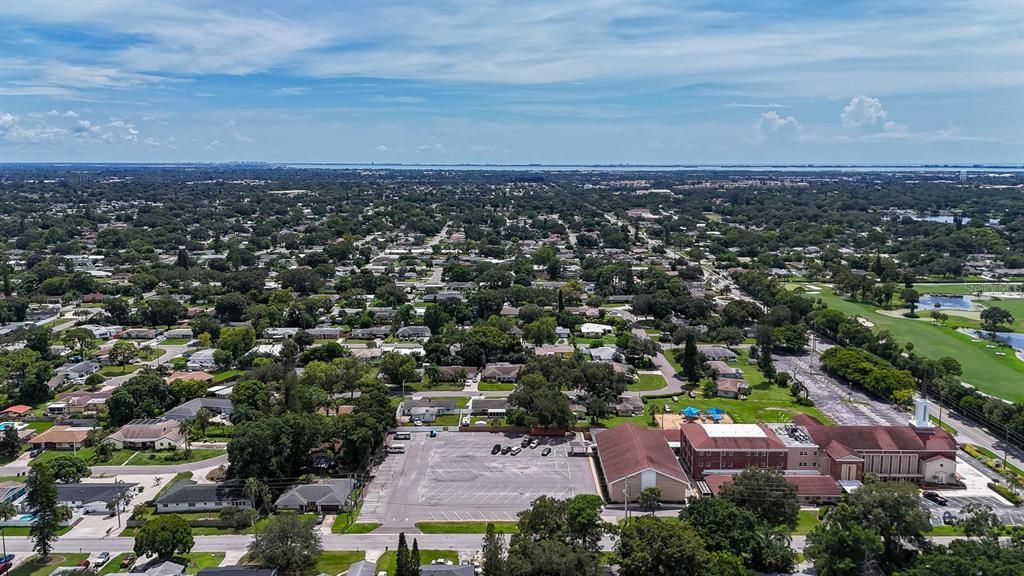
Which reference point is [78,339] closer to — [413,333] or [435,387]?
[413,333]

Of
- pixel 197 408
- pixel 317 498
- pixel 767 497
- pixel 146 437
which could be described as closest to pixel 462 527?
pixel 317 498

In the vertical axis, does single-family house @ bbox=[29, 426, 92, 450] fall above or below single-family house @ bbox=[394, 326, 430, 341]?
below

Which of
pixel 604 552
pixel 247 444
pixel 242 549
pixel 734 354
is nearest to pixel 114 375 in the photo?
pixel 247 444

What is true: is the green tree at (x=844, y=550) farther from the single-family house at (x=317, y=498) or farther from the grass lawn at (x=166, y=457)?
the grass lawn at (x=166, y=457)

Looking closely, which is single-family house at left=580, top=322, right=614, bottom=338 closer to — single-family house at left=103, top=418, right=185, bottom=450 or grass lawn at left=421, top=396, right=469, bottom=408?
grass lawn at left=421, top=396, right=469, bottom=408

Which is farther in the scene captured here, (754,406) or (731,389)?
(731,389)

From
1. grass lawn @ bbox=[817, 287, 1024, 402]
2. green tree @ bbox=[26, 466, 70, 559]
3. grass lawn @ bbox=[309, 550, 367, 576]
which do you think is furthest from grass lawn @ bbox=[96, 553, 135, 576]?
grass lawn @ bbox=[817, 287, 1024, 402]

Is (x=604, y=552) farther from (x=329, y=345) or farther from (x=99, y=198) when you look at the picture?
(x=99, y=198)
